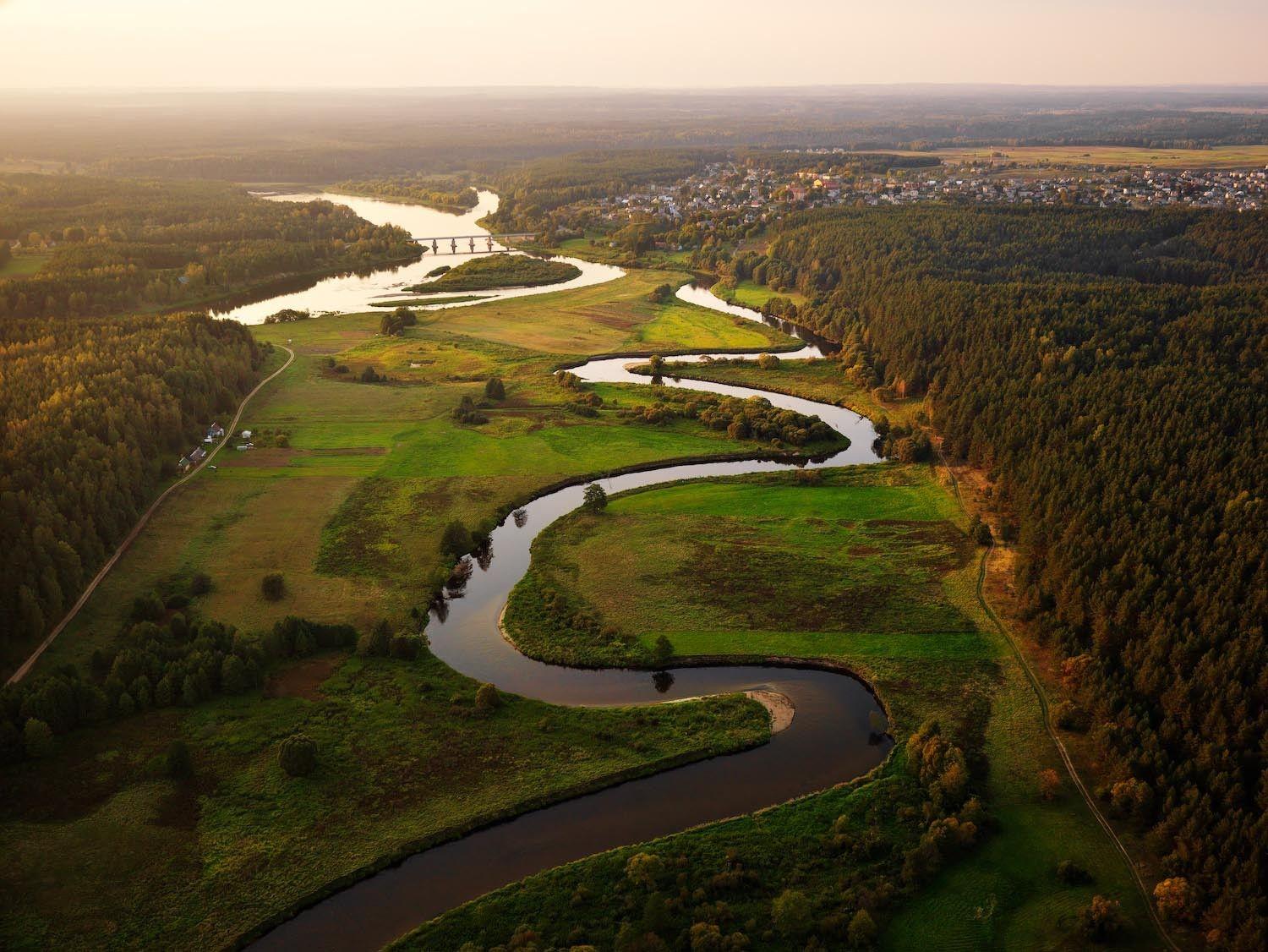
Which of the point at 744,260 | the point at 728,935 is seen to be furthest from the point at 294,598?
the point at 744,260

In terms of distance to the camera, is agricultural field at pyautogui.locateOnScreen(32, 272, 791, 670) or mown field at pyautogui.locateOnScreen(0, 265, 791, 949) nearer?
mown field at pyautogui.locateOnScreen(0, 265, 791, 949)

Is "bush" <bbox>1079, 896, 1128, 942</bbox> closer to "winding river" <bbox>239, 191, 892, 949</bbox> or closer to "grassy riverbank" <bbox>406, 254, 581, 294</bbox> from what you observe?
A: "winding river" <bbox>239, 191, 892, 949</bbox>

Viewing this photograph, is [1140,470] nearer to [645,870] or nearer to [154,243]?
[645,870]

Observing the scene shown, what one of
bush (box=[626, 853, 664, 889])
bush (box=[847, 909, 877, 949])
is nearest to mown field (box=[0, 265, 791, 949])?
bush (box=[626, 853, 664, 889])

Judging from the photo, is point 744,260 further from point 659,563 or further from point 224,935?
point 224,935

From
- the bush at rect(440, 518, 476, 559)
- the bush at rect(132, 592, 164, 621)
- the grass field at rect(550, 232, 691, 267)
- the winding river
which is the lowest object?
the winding river

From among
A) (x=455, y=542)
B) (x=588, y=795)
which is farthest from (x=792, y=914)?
(x=455, y=542)
